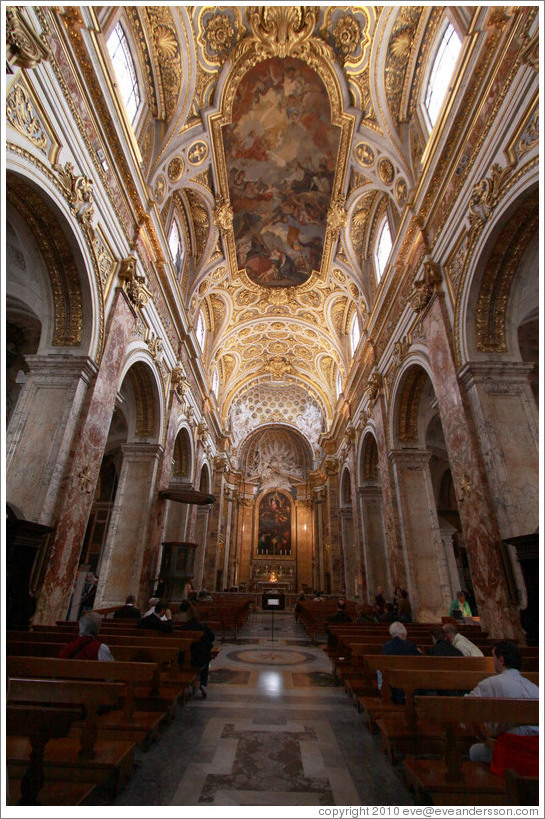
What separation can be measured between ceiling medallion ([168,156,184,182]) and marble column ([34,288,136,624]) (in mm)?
4956

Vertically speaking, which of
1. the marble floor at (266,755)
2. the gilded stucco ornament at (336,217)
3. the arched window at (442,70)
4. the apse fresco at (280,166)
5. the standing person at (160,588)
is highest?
the apse fresco at (280,166)

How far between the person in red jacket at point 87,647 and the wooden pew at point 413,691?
2.53m

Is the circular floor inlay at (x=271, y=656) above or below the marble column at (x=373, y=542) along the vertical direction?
below

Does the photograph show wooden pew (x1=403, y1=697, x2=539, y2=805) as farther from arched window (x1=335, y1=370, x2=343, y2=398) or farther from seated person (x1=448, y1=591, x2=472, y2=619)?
arched window (x1=335, y1=370, x2=343, y2=398)

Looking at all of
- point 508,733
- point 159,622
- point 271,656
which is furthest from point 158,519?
point 508,733

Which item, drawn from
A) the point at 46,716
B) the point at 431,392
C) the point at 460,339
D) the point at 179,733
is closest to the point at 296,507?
the point at 431,392

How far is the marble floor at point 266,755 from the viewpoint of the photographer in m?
2.92

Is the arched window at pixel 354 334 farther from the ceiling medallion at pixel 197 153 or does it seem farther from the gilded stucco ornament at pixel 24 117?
the gilded stucco ornament at pixel 24 117

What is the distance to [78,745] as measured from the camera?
3000mm

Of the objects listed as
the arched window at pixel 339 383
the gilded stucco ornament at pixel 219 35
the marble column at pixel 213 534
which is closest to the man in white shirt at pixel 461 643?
the gilded stucco ornament at pixel 219 35

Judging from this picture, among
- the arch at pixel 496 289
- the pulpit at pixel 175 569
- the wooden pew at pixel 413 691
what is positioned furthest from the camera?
the pulpit at pixel 175 569

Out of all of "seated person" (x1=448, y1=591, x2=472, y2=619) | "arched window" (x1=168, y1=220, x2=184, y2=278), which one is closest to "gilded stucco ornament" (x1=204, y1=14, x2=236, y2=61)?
"arched window" (x1=168, y1=220, x2=184, y2=278)

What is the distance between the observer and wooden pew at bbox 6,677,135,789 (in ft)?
8.12

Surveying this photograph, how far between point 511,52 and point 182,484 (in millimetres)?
14603
